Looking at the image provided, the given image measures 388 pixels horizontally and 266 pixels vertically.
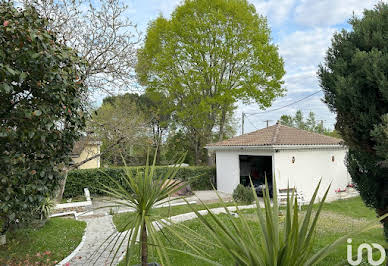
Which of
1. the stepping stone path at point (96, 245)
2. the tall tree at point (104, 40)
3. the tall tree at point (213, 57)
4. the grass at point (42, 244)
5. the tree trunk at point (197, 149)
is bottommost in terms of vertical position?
the stepping stone path at point (96, 245)

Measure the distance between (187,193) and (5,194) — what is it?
46.6 ft

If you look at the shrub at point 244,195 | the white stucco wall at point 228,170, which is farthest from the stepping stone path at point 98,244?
the white stucco wall at point 228,170

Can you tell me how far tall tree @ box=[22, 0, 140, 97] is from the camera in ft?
31.1

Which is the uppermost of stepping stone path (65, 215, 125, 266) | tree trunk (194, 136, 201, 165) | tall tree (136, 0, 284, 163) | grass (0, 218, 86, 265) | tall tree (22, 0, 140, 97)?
tall tree (136, 0, 284, 163)

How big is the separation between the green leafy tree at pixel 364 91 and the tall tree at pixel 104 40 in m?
7.06

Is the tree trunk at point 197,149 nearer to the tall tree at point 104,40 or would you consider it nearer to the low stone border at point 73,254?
the tall tree at point 104,40

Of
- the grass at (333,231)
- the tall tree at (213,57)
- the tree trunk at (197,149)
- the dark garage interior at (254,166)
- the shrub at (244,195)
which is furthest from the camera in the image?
the tree trunk at (197,149)

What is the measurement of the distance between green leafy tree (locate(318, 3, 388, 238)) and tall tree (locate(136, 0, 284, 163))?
17114mm

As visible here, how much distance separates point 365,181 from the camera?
5.33 m

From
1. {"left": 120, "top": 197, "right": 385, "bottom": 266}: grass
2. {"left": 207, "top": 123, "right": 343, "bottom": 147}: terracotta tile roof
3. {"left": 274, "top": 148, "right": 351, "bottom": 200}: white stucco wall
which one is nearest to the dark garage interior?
{"left": 207, "top": 123, "right": 343, "bottom": 147}: terracotta tile roof

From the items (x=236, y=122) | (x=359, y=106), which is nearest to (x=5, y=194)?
(x=359, y=106)

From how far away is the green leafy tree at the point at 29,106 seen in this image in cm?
398

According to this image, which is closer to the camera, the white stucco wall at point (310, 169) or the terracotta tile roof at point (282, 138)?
the white stucco wall at point (310, 169)

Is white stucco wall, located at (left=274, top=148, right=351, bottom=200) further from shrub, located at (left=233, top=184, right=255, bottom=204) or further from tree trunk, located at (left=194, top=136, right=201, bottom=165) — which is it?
tree trunk, located at (left=194, top=136, right=201, bottom=165)
